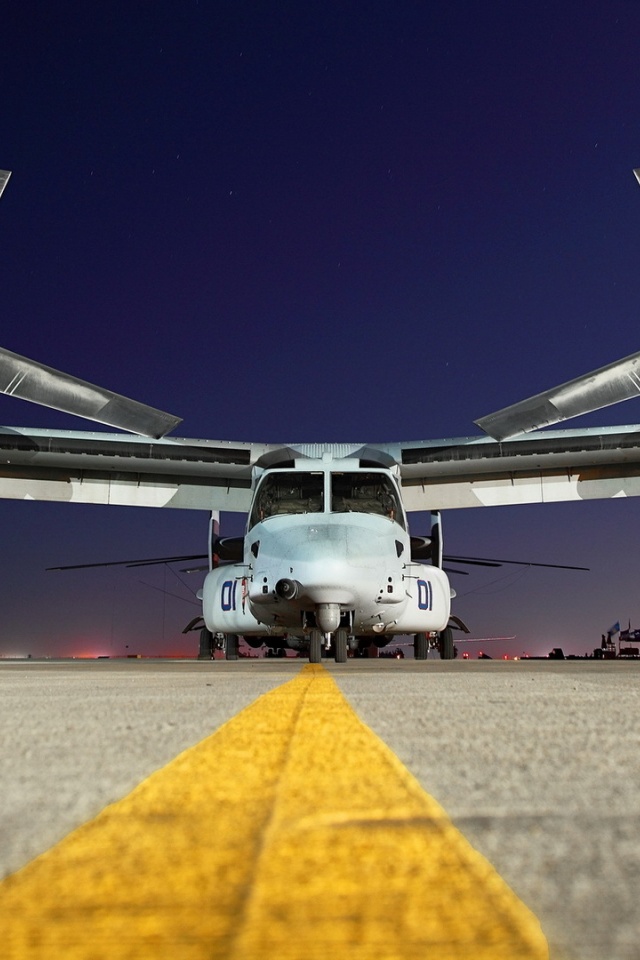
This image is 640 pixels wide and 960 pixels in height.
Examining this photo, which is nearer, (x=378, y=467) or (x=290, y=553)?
(x=290, y=553)

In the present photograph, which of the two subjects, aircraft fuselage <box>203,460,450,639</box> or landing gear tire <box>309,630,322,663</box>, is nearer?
aircraft fuselage <box>203,460,450,639</box>

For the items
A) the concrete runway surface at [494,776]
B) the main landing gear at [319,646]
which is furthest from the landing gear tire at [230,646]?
the concrete runway surface at [494,776]

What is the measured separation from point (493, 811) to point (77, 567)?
1564 cm

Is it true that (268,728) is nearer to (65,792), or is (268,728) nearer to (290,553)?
(65,792)

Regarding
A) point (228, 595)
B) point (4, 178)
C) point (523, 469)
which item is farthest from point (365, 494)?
point (4, 178)

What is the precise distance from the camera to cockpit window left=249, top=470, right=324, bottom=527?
10.1 meters

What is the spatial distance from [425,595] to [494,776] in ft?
31.3

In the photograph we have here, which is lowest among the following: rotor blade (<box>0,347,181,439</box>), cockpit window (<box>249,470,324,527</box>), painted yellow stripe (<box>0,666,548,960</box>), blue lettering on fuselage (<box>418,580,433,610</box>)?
painted yellow stripe (<box>0,666,548,960</box>)

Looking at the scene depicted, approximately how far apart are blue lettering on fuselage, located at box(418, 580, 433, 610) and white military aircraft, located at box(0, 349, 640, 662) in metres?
0.03

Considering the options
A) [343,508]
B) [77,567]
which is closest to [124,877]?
[343,508]

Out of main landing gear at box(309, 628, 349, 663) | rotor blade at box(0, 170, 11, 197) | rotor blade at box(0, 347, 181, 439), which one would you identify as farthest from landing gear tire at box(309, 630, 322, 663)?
rotor blade at box(0, 170, 11, 197)

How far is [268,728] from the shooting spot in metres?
1.89

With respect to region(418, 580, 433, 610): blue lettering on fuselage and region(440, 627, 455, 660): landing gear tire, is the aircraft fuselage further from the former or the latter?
region(440, 627, 455, 660): landing gear tire

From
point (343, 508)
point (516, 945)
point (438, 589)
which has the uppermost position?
point (343, 508)
